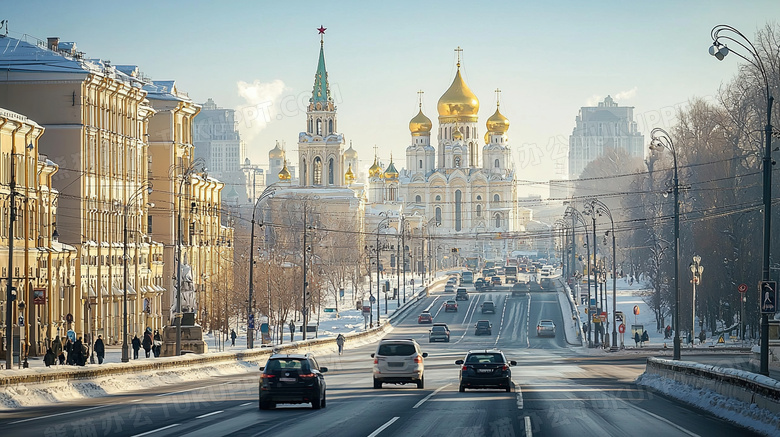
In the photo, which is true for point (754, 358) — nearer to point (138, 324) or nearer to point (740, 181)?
point (740, 181)

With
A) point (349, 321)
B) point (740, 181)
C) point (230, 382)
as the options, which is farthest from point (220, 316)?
point (230, 382)

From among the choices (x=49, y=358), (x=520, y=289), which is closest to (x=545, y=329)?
(x=520, y=289)

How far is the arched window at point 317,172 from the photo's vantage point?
170 metres

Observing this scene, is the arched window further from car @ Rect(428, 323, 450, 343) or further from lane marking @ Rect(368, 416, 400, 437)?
lane marking @ Rect(368, 416, 400, 437)

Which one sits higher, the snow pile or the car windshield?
the car windshield

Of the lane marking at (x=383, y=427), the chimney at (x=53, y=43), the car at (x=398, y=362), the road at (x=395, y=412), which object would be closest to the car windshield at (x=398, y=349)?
the car at (x=398, y=362)

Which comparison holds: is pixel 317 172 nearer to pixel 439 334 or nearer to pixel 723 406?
pixel 439 334

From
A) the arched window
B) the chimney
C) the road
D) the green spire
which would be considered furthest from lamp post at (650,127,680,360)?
the arched window

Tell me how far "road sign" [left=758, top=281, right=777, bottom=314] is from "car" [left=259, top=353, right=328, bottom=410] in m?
10.6

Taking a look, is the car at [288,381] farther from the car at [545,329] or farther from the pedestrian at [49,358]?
the car at [545,329]

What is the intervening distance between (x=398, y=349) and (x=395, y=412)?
9586 millimetres

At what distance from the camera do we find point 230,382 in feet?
135

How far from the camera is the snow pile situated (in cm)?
2325

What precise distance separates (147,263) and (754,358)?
40774 millimetres
